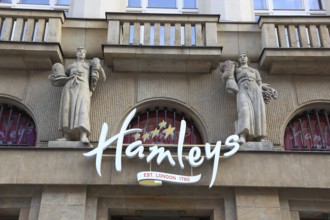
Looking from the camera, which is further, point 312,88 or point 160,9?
point 160,9

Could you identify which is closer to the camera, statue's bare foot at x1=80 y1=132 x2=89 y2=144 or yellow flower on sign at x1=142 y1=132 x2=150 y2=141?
statue's bare foot at x1=80 y1=132 x2=89 y2=144

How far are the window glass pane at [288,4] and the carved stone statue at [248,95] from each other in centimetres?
398

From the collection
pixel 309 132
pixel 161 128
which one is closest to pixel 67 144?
pixel 161 128

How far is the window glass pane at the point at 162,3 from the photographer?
1484 centimetres

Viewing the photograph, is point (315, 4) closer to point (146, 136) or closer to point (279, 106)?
Answer: point (279, 106)

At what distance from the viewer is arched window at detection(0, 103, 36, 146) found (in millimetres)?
11781

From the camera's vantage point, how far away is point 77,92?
11055 mm

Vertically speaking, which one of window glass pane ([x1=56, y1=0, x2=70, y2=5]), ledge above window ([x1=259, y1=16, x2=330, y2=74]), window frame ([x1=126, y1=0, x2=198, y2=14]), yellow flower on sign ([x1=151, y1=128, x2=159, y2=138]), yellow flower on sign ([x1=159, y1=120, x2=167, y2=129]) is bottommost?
yellow flower on sign ([x1=151, y1=128, x2=159, y2=138])

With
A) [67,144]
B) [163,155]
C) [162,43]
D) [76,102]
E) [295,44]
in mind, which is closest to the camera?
[163,155]

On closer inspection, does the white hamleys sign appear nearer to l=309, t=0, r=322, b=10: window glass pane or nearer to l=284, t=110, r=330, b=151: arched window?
l=284, t=110, r=330, b=151: arched window

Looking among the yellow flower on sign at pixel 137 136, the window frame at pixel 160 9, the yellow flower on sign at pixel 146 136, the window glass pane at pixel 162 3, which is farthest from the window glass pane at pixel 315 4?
the yellow flower on sign at pixel 137 136

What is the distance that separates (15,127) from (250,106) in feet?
20.4

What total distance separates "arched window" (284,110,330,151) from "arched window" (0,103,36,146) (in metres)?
6.82

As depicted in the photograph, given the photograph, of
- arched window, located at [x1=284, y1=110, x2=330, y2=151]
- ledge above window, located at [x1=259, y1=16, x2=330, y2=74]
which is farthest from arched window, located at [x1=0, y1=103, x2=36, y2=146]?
arched window, located at [x1=284, y1=110, x2=330, y2=151]
